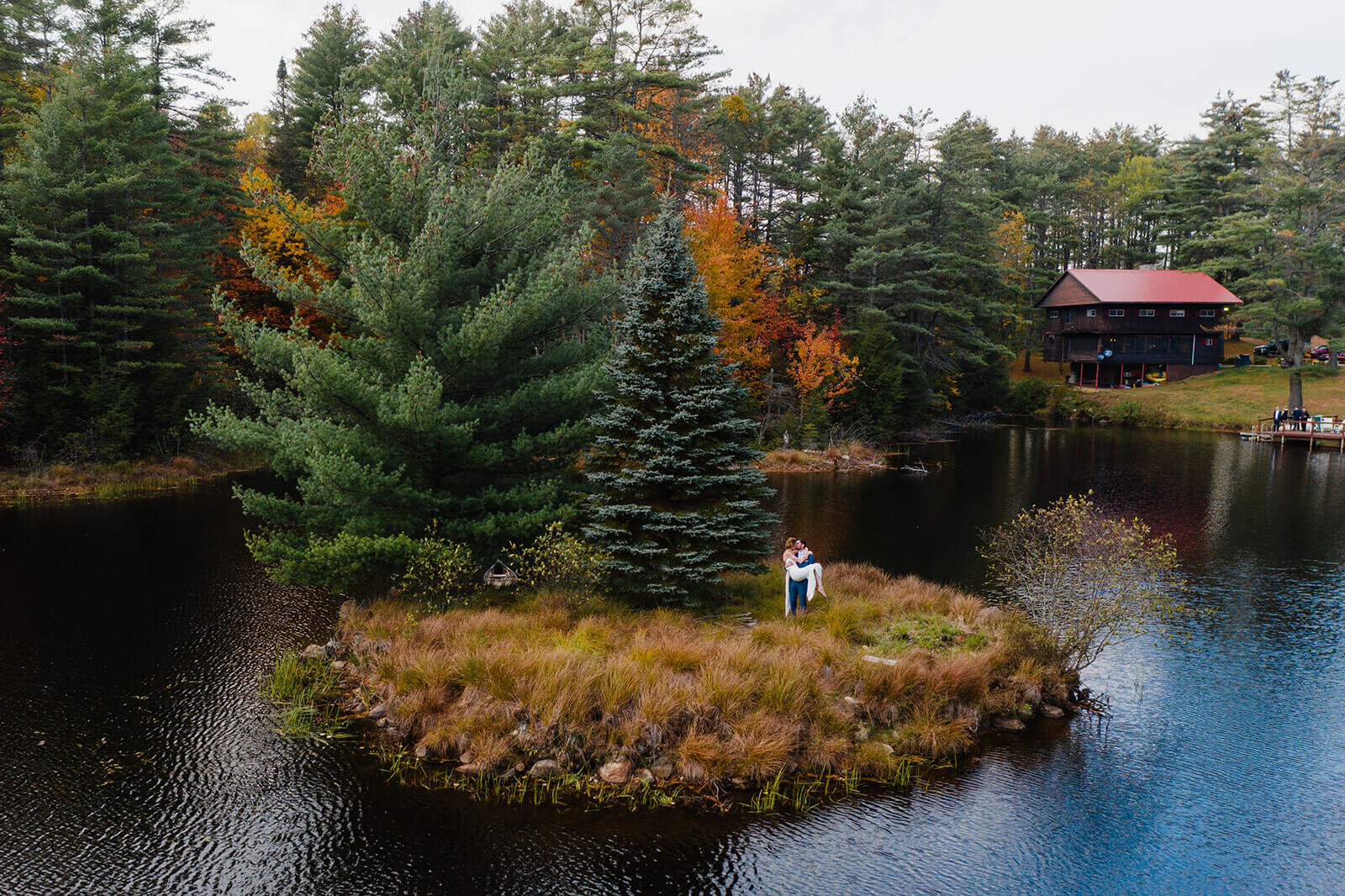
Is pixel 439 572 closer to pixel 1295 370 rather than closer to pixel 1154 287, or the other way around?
pixel 1295 370

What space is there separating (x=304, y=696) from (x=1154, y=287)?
6950 centimetres

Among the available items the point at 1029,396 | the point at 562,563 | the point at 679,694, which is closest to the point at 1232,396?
the point at 1029,396

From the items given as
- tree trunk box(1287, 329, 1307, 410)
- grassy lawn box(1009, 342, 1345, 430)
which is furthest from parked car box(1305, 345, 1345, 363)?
tree trunk box(1287, 329, 1307, 410)

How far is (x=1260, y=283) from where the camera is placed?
5544cm

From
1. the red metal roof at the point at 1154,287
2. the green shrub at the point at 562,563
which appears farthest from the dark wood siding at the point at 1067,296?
the green shrub at the point at 562,563

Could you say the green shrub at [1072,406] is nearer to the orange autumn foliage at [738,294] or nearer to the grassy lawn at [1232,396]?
the grassy lawn at [1232,396]

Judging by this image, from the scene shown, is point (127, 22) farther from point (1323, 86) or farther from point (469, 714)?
point (1323, 86)

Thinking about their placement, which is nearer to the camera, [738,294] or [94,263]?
[94,263]

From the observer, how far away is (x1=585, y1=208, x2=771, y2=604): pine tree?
1477 centimetres

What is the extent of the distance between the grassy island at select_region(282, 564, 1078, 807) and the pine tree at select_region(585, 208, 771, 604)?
3.43ft

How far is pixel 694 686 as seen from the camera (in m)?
11.7

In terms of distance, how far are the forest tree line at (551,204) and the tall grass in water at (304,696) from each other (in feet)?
18.1

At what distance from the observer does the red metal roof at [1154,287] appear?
62062mm

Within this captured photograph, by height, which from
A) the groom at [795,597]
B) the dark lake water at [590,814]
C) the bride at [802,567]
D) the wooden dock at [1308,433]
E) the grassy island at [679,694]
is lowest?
the dark lake water at [590,814]
